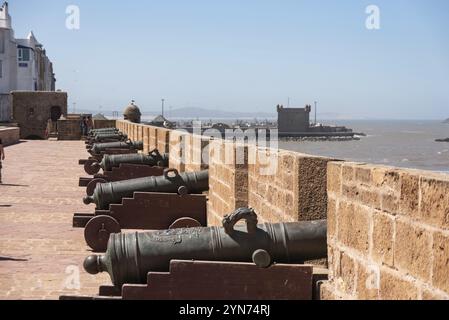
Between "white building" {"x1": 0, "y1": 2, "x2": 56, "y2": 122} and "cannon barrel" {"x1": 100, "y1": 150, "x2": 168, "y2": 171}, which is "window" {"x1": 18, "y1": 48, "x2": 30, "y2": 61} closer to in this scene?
"white building" {"x1": 0, "y1": 2, "x2": 56, "y2": 122}

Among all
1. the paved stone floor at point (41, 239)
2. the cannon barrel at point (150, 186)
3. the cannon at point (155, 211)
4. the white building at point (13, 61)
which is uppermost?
the white building at point (13, 61)

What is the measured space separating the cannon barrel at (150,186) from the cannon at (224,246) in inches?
151

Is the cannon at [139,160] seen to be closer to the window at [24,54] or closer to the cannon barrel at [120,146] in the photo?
the cannon barrel at [120,146]

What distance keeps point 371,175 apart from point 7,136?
26.9 meters

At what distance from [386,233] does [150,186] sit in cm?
546

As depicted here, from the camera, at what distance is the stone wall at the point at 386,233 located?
9.94 feet

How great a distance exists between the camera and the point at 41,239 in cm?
880

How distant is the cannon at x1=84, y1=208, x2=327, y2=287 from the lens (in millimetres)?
4680

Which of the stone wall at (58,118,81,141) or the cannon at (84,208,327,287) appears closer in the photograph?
the cannon at (84,208,327,287)

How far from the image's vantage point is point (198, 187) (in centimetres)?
885

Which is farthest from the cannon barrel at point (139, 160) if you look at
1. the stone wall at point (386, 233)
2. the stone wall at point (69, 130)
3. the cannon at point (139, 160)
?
the stone wall at point (69, 130)

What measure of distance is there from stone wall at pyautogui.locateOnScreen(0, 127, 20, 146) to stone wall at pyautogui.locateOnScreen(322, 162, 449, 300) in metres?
24.5

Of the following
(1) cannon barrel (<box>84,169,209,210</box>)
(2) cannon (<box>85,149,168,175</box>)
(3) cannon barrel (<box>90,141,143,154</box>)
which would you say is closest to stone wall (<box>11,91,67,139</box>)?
(3) cannon barrel (<box>90,141,143,154</box>)

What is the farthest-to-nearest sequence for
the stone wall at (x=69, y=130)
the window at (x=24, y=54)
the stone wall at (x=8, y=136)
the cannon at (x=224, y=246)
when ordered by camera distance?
the window at (x=24, y=54) → the stone wall at (x=69, y=130) → the stone wall at (x=8, y=136) → the cannon at (x=224, y=246)
